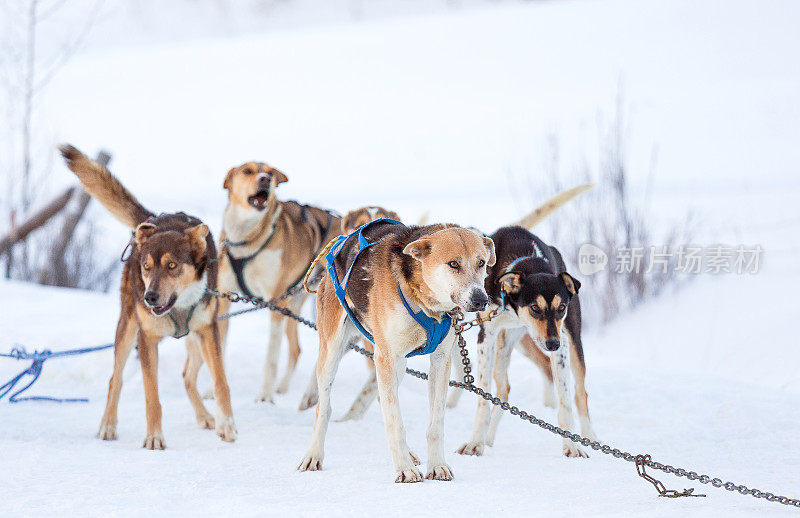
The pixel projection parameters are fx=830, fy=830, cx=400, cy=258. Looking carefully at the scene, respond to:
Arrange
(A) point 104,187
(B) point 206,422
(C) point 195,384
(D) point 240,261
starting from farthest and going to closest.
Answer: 1. (D) point 240,261
2. (C) point 195,384
3. (B) point 206,422
4. (A) point 104,187

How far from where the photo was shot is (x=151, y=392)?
172 inches

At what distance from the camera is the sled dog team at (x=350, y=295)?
324cm

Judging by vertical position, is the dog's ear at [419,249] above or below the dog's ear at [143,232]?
above

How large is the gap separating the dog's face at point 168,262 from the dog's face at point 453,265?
154cm

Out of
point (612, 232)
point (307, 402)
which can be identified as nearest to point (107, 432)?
point (307, 402)

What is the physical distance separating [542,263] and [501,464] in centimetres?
104

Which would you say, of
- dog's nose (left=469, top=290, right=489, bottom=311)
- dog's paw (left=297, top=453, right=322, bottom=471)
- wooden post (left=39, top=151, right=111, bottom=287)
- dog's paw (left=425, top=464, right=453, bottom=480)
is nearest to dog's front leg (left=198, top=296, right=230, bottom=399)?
dog's paw (left=297, top=453, right=322, bottom=471)

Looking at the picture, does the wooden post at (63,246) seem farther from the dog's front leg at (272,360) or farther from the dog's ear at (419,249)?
the dog's ear at (419,249)

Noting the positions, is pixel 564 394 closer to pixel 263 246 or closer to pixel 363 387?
pixel 363 387

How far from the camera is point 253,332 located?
7.77m

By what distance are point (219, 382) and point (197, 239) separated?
2.64 ft

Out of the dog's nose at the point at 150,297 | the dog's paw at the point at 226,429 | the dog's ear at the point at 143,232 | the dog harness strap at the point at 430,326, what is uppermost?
the dog's ear at the point at 143,232

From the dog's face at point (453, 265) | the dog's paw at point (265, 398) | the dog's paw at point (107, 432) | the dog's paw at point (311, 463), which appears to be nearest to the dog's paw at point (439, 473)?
the dog's paw at point (311, 463)

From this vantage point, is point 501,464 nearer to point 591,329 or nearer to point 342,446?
point 342,446
